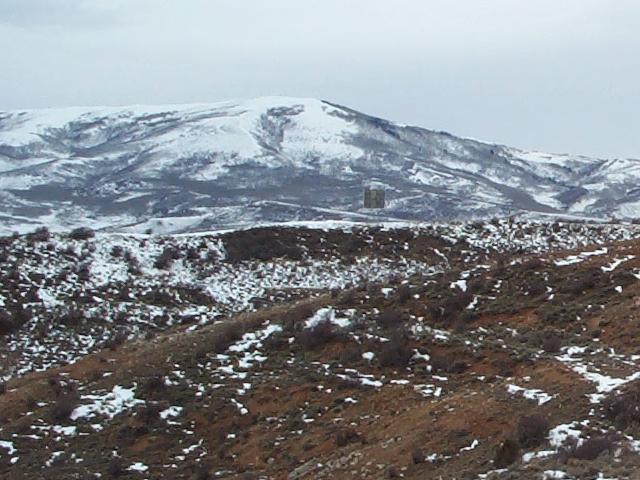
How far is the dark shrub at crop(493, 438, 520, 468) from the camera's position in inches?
469

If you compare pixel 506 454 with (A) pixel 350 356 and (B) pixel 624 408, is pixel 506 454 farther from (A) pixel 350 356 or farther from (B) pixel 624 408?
(A) pixel 350 356

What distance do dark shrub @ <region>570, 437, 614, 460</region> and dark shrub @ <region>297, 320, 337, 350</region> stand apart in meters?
10.3

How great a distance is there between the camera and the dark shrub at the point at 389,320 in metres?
22.2

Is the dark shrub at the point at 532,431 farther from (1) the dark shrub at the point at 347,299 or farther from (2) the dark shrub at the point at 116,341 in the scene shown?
(2) the dark shrub at the point at 116,341

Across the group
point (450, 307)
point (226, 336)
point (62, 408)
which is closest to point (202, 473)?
point (62, 408)

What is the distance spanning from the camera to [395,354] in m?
19.5

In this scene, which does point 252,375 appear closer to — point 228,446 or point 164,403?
point 164,403

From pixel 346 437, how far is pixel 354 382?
3185mm

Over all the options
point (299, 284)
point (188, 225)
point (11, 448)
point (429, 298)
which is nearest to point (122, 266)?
point (299, 284)

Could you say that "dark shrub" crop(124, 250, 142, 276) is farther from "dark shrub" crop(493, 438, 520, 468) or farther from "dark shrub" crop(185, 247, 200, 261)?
"dark shrub" crop(493, 438, 520, 468)

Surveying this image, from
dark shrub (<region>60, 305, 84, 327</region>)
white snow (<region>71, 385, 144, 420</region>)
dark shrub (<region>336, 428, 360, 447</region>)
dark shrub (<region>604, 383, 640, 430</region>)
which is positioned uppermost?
dark shrub (<region>604, 383, 640, 430</region>)

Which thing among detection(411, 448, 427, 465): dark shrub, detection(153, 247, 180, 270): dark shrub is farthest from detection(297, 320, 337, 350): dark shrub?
detection(153, 247, 180, 270): dark shrub

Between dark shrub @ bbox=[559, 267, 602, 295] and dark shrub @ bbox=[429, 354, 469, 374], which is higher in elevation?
dark shrub @ bbox=[559, 267, 602, 295]

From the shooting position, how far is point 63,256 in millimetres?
38031
